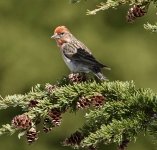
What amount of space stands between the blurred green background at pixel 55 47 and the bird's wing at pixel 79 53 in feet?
19.7

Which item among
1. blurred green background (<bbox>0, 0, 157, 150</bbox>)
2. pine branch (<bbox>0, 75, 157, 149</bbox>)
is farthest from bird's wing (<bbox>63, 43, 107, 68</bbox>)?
blurred green background (<bbox>0, 0, 157, 150</bbox>)

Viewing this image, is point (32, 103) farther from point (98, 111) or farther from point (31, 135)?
point (98, 111)

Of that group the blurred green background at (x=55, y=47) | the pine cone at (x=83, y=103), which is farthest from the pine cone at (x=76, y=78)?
the blurred green background at (x=55, y=47)

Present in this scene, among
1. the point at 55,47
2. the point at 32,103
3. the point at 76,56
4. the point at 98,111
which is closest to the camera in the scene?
the point at 98,111

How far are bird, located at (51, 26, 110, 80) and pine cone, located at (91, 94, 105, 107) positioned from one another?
2336 millimetres

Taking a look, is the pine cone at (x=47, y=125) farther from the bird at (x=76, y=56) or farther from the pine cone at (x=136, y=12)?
the bird at (x=76, y=56)

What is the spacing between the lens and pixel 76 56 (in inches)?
302

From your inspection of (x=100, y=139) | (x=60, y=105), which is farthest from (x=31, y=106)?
(x=100, y=139)

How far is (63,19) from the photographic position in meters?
15.3

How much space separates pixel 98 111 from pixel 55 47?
1126 cm

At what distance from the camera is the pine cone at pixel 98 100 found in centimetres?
373

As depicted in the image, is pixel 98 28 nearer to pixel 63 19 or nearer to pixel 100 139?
pixel 63 19

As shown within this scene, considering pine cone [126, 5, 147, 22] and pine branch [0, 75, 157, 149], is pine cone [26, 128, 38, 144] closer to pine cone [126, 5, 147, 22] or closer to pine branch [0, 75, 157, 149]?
pine branch [0, 75, 157, 149]

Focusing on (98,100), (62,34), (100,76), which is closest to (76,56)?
(62,34)
